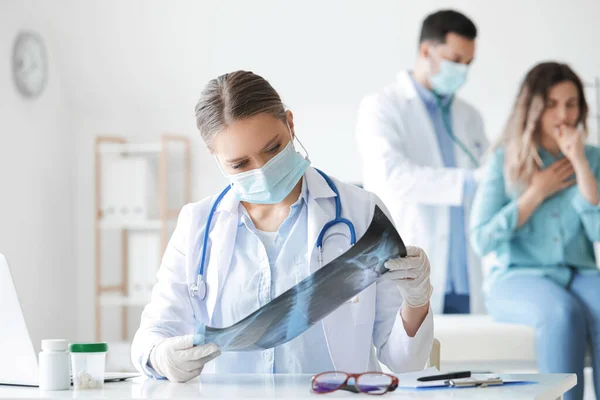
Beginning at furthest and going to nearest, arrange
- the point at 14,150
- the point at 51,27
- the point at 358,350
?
1. the point at 51,27
2. the point at 14,150
3. the point at 358,350

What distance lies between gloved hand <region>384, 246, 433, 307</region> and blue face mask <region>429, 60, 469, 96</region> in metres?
1.81

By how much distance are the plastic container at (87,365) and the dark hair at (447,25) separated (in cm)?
210

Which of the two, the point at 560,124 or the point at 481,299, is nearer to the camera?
the point at 560,124

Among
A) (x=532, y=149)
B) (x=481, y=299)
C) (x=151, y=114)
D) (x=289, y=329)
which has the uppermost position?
(x=151, y=114)

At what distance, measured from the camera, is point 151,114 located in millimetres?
4898

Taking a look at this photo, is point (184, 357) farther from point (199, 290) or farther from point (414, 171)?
point (414, 171)

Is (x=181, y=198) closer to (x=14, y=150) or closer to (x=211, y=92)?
(x=14, y=150)

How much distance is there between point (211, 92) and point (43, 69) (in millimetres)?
3269

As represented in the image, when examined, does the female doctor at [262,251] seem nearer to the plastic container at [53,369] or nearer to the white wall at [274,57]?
the plastic container at [53,369]

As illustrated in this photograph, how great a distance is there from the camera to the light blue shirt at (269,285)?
1.54 m

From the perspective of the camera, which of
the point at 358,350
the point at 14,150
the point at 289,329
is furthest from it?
the point at 14,150

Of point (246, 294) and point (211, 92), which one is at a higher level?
point (211, 92)

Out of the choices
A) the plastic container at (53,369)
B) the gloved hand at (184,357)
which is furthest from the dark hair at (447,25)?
the plastic container at (53,369)

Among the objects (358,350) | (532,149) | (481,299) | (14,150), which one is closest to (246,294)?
(358,350)
